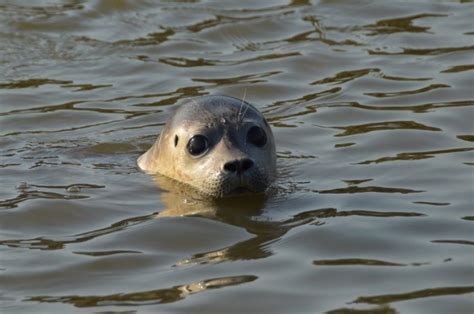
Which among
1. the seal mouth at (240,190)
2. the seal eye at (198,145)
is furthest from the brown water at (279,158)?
the seal eye at (198,145)

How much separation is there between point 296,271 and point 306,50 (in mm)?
4938

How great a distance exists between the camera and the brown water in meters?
5.30

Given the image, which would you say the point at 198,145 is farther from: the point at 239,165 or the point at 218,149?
the point at 239,165

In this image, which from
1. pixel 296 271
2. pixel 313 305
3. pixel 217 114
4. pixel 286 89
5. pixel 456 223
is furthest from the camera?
pixel 286 89

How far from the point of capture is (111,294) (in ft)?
17.1

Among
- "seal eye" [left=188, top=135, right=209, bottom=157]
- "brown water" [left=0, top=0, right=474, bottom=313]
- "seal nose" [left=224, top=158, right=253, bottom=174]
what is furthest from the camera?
"seal eye" [left=188, top=135, right=209, bottom=157]

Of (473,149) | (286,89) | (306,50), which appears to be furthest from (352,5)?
(473,149)

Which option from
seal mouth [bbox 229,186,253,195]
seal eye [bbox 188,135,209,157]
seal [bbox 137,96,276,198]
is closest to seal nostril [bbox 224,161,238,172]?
seal [bbox 137,96,276,198]

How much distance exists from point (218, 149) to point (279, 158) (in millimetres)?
1117

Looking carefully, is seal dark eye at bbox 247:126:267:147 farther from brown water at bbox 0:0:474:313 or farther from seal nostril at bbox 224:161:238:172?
seal nostril at bbox 224:161:238:172

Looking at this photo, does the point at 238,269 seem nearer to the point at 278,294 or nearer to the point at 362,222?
the point at 278,294

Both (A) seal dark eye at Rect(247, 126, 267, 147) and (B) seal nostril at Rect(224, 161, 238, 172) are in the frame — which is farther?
(A) seal dark eye at Rect(247, 126, 267, 147)

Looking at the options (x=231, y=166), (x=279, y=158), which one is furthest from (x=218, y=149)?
(x=279, y=158)

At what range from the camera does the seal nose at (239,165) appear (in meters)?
6.56
